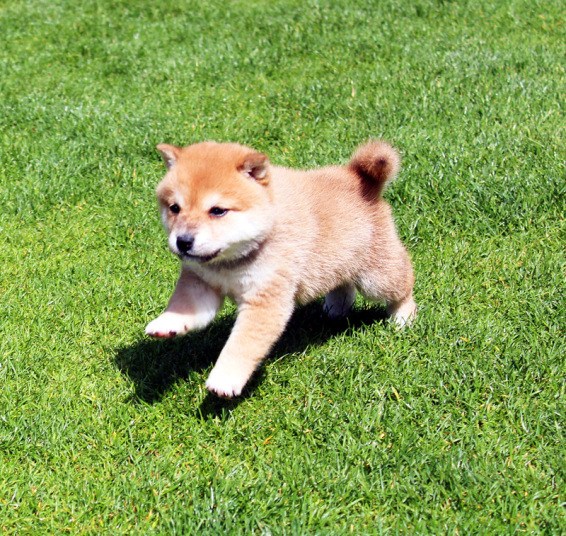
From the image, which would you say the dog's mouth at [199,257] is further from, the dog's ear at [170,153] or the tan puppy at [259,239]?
the dog's ear at [170,153]

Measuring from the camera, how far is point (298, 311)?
200 inches

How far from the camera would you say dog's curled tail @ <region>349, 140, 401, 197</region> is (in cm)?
450

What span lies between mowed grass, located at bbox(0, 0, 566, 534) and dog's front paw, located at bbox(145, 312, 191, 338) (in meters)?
0.43

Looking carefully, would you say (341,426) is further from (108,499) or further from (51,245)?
(51,245)

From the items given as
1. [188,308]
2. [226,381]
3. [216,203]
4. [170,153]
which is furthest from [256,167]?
[226,381]

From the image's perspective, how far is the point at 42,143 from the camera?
683 cm

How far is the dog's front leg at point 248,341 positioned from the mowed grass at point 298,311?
0.32 meters

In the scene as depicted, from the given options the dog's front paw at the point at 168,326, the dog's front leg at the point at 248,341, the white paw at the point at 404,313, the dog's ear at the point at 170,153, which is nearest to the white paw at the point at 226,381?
the dog's front leg at the point at 248,341

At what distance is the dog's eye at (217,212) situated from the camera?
3.75 m

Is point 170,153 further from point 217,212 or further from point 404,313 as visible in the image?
point 404,313

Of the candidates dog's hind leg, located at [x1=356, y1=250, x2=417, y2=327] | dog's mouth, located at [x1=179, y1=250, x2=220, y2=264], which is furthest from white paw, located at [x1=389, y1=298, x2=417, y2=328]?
dog's mouth, located at [x1=179, y1=250, x2=220, y2=264]

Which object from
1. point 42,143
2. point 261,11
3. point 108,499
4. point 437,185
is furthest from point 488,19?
point 108,499

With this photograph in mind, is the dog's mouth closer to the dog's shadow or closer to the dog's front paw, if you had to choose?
the dog's front paw

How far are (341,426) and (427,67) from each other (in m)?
4.80
